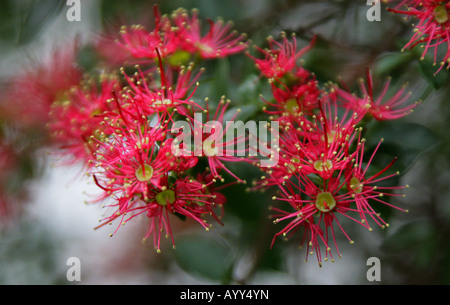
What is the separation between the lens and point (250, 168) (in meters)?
1.21

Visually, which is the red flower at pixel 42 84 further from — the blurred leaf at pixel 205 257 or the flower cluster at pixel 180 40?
the blurred leaf at pixel 205 257

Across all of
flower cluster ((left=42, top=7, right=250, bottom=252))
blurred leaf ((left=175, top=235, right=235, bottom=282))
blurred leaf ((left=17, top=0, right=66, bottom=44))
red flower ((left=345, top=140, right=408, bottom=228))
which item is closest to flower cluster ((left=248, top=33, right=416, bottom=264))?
red flower ((left=345, top=140, right=408, bottom=228))

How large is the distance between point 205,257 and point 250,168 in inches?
14.0

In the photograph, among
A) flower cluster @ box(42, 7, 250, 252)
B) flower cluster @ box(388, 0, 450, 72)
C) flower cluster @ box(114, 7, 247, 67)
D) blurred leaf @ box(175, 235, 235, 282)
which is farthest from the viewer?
blurred leaf @ box(175, 235, 235, 282)

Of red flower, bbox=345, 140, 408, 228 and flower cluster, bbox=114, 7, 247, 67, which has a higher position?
flower cluster, bbox=114, 7, 247, 67

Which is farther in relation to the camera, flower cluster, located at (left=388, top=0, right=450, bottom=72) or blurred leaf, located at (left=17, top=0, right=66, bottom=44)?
blurred leaf, located at (left=17, top=0, right=66, bottom=44)

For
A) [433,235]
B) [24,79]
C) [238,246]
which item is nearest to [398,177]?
[433,235]

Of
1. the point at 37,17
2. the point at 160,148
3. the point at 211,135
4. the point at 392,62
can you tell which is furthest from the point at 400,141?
the point at 37,17

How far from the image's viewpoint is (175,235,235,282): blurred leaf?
4.48ft

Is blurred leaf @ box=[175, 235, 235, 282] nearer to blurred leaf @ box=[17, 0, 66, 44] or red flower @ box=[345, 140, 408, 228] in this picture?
red flower @ box=[345, 140, 408, 228]

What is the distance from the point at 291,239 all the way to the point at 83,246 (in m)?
0.76

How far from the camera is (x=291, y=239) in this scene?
1461mm

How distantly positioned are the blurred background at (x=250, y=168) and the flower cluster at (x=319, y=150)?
71 mm

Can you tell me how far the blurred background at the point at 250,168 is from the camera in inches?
50.6
